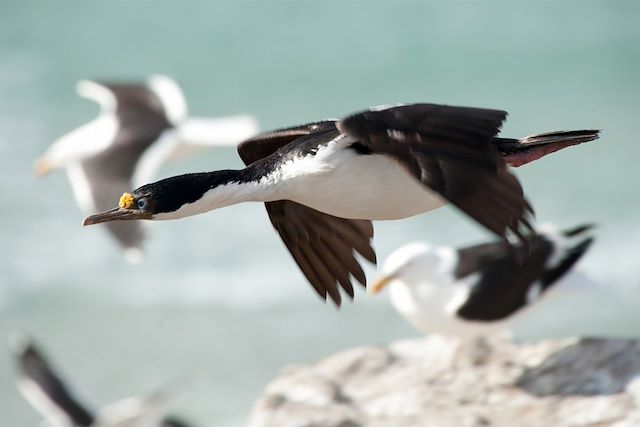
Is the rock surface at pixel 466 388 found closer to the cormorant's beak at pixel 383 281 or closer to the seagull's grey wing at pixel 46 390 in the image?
the cormorant's beak at pixel 383 281

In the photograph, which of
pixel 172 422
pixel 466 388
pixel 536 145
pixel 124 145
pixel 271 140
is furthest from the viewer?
pixel 124 145

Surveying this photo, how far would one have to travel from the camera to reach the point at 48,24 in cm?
1778

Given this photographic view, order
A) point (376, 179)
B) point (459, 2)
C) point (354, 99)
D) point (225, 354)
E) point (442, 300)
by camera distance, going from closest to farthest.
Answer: point (376, 179) < point (442, 300) < point (225, 354) < point (354, 99) < point (459, 2)

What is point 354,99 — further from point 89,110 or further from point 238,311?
point 238,311

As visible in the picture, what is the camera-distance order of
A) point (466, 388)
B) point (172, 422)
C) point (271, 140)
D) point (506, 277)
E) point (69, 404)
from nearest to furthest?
point (271, 140) < point (466, 388) < point (506, 277) < point (69, 404) < point (172, 422)

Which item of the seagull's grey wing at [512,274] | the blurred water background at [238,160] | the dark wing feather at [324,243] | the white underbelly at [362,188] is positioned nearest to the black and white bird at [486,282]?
the seagull's grey wing at [512,274]

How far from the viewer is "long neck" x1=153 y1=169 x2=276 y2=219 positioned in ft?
14.8

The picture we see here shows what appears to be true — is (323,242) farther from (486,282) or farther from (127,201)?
(486,282)

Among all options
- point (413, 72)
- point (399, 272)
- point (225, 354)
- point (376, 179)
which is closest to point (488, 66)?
point (413, 72)

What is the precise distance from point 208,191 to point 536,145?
4.16 ft

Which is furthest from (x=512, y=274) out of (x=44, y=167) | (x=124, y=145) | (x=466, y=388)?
(x=44, y=167)

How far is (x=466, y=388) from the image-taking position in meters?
6.01

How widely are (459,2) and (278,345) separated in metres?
8.56

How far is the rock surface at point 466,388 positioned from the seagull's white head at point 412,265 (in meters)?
0.63
